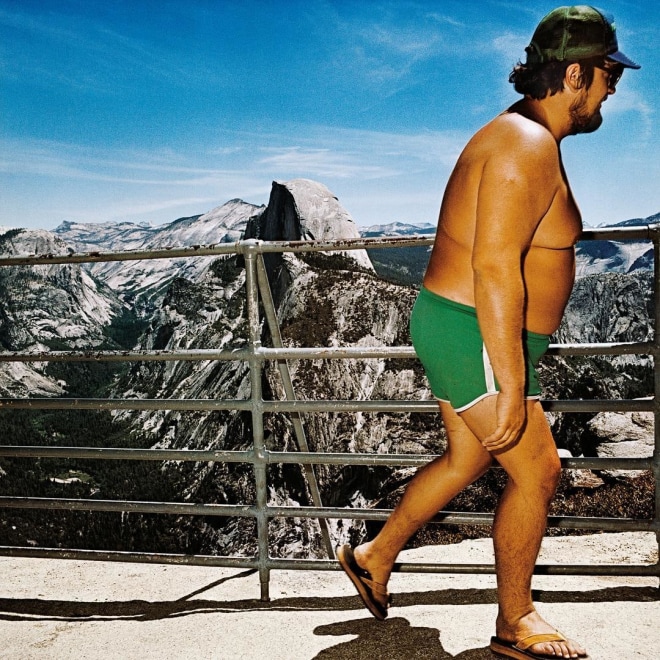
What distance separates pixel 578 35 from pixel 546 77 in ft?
0.42

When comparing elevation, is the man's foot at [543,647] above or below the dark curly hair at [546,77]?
below

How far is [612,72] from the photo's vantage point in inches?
70.2

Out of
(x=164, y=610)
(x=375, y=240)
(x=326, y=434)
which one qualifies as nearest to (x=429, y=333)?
(x=375, y=240)

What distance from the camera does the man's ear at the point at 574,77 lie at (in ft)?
5.75

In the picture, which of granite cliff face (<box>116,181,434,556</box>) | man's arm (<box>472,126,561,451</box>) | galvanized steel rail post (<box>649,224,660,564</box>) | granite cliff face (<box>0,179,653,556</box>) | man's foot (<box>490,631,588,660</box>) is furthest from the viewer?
granite cliff face (<box>116,181,434,556</box>)

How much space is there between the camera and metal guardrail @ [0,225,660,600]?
2576 mm

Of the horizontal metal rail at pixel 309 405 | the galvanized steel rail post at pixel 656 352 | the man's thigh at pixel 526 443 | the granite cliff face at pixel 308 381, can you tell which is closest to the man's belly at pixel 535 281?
the man's thigh at pixel 526 443

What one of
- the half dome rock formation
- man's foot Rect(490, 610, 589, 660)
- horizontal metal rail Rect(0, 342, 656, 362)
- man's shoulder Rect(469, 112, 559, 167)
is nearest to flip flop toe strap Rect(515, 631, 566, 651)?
man's foot Rect(490, 610, 589, 660)

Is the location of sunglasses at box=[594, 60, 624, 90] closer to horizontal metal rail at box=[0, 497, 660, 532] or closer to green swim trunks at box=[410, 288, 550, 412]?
green swim trunks at box=[410, 288, 550, 412]

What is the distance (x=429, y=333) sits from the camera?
74.9 inches

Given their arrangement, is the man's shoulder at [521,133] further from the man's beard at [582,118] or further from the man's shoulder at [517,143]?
the man's beard at [582,118]

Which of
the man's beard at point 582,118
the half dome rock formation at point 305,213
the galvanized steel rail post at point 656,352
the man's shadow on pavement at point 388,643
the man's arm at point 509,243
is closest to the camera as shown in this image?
the man's arm at point 509,243

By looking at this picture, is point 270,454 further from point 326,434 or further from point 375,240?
point 326,434

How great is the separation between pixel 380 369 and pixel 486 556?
5084 centimetres
